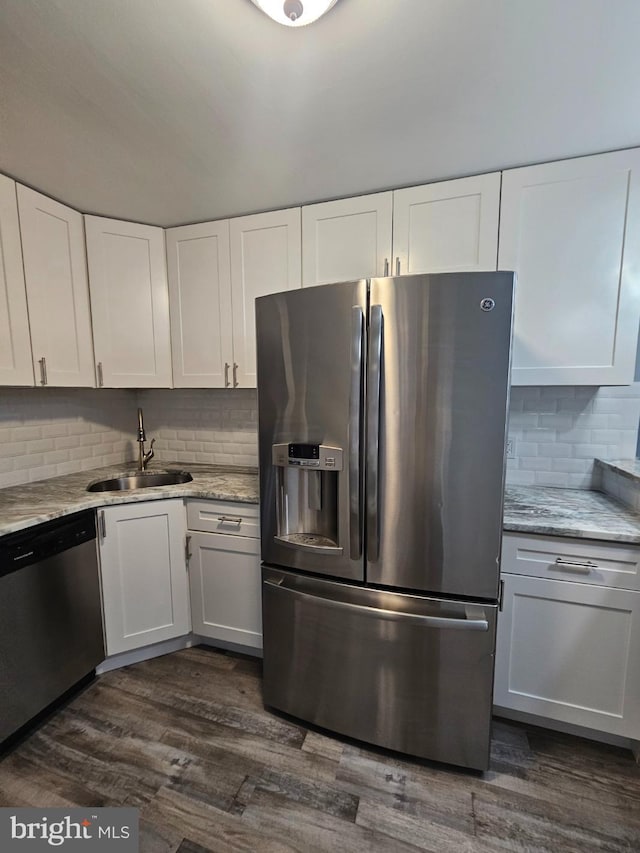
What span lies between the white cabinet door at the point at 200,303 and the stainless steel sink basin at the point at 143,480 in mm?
586

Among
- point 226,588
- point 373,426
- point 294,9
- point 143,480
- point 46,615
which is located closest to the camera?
point 294,9

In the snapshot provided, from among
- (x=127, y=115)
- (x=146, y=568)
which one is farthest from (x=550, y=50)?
(x=146, y=568)

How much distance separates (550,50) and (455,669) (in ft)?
6.42

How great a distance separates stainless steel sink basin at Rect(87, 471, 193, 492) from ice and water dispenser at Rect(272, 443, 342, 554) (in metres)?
1.00

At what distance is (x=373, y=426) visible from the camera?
4.27ft

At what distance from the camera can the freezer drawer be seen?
131 cm

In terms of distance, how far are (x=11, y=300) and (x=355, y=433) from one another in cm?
171

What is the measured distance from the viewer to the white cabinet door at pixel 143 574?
1.83 metres

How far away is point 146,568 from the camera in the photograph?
1905 mm

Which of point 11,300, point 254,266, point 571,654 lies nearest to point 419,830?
point 571,654

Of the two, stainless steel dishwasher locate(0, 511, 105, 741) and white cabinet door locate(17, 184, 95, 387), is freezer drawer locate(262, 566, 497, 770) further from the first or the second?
white cabinet door locate(17, 184, 95, 387)

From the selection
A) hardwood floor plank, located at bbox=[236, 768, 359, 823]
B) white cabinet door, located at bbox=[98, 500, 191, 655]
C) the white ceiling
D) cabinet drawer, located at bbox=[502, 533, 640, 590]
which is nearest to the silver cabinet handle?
white cabinet door, located at bbox=[98, 500, 191, 655]

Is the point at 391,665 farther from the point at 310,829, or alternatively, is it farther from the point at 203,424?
the point at 203,424

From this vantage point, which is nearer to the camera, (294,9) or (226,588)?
(294,9)
